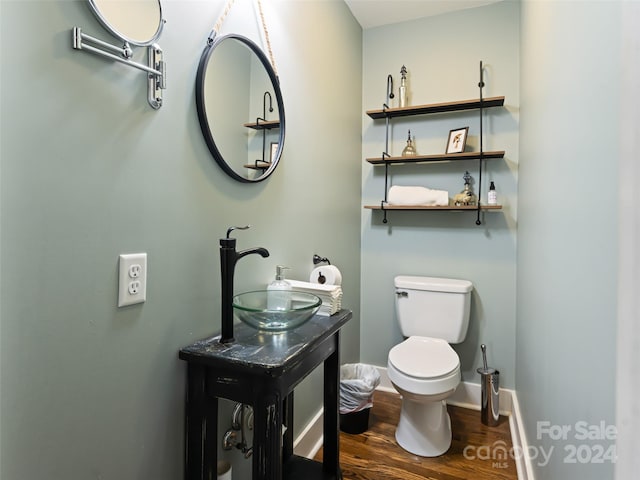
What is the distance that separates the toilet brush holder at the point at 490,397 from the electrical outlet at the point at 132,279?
2.07m

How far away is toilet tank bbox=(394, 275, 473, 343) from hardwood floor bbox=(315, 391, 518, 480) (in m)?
0.54

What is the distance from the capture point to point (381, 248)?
2586mm

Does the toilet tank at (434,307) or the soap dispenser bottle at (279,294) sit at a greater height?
the soap dispenser bottle at (279,294)

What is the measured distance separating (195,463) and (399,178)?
6.84ft

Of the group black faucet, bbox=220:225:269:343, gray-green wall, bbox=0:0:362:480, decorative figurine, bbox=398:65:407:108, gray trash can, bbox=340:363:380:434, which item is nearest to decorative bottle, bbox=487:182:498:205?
decorative figurine, bbox=398:65:407:108

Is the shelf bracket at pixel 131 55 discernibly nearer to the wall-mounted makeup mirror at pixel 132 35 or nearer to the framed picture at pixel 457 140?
the wall-mounted makeup mirror at pixel 132 35

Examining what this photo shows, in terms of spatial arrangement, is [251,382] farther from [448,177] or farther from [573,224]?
[448,177]

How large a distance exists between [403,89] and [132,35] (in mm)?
1970

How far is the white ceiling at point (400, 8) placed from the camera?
228cm

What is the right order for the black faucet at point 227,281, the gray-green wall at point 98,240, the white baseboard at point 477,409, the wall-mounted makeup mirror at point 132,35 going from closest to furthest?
the gray-green wall at point 98,240 < the wall-mounted makeup mirror at point 132,35 < the black faucet at point 227,281 < the white baseboard at point 477,409

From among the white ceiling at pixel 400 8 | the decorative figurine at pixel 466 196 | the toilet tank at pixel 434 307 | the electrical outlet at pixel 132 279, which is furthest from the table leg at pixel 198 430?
the white ceiling at pixel 400 8

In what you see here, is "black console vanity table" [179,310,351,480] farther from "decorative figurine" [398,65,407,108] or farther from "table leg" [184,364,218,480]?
"decorative figurine" [398,65,407,108]

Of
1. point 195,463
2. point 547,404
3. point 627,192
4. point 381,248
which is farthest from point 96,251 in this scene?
point 381,248

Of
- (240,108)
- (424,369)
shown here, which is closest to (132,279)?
(240,108)
